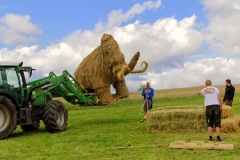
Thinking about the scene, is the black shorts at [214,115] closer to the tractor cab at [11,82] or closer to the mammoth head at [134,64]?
the mammoth head at [134,64]

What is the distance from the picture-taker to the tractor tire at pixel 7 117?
10.7m

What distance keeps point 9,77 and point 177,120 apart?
5591 mm

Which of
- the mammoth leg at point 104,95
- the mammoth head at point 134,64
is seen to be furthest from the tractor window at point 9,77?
the mammoth head at point 134,64

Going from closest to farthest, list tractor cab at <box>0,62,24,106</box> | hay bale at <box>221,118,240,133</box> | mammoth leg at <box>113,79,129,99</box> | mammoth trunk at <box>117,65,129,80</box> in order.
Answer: hay bale at <box>221,118,240,133</box> < tractor cab at <box>0,62,24,106</box> < mammoth trunk at <box>117,65,129,80</box> < mammoth leg at <box>113,79,129,99</box>

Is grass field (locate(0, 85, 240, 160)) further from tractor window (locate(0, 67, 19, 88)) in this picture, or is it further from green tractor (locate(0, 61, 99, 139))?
tractor window (locate(0, 67, 19, 88))

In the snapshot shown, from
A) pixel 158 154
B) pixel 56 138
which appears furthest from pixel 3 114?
pixel 158 154

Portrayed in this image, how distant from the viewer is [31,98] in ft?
39.7

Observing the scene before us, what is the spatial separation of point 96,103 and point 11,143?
491cm

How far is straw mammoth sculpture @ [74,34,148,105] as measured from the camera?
13.6 meters

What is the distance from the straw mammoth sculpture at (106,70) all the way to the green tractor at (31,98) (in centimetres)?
57

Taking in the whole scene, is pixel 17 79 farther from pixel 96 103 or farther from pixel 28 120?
pixel 96 103

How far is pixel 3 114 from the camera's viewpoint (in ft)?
35.6

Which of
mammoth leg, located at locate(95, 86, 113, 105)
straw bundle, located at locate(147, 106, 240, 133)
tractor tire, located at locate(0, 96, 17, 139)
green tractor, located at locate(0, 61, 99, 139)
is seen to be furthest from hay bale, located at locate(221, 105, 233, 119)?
tractor tire, located at locate(0, 96, 17, 139)

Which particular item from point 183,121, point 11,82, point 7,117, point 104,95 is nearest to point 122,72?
point 104,95
